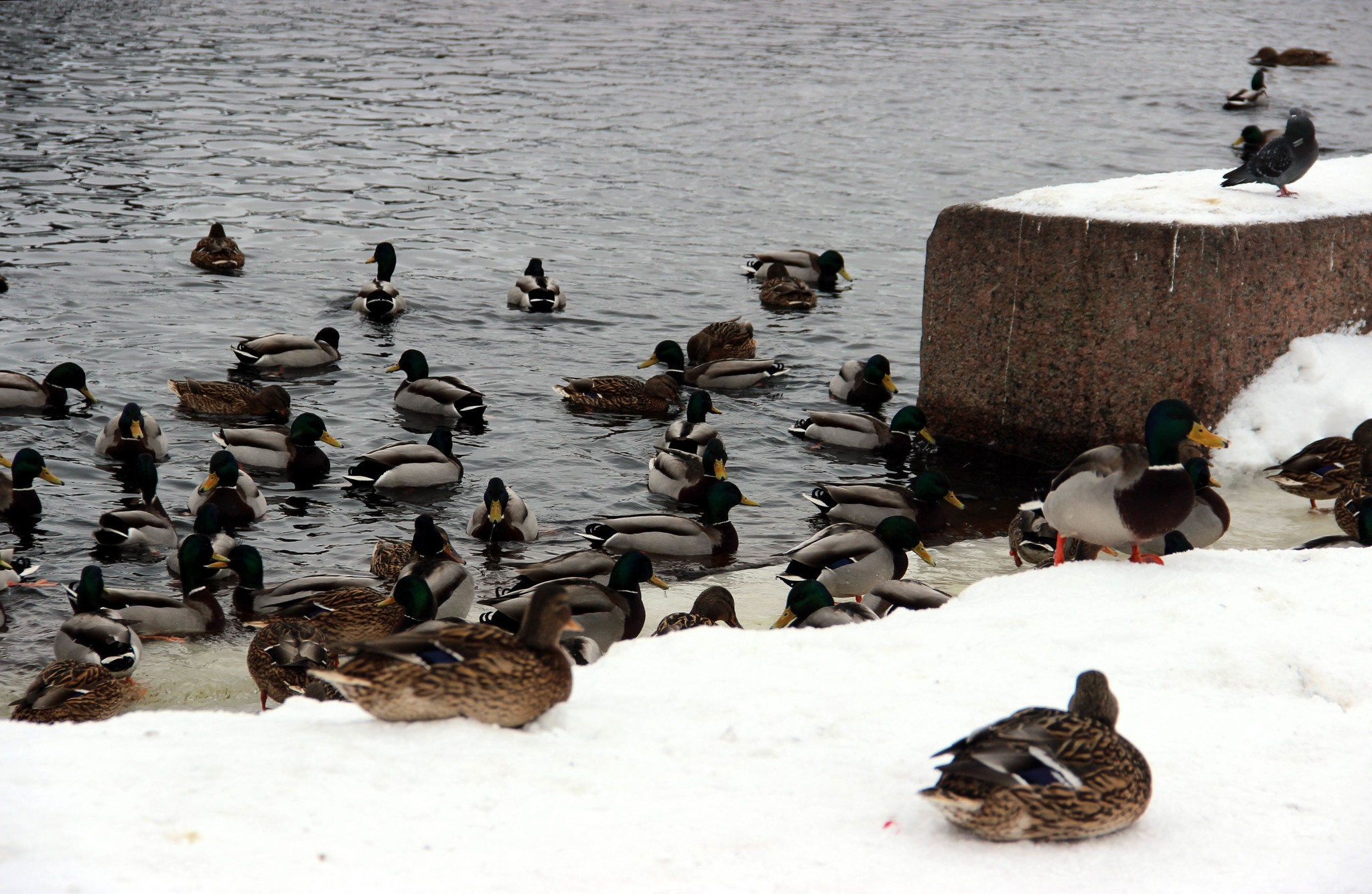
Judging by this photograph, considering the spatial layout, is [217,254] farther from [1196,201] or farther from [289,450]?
[1196,201]

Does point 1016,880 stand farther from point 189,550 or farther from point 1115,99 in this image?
point 1115,99

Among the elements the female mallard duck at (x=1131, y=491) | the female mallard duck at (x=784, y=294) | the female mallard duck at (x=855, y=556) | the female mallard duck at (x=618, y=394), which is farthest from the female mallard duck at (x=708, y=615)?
the female mallard duck at (x=784, y=294)

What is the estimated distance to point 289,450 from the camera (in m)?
10.4

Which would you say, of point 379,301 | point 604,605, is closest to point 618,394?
point 379,301

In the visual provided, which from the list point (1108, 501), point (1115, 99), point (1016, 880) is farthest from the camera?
point (1115, 99)

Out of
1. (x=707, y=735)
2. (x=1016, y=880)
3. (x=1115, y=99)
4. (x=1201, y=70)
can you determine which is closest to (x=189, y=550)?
(x=707, y=735)

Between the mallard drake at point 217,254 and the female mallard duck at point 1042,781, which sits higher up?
the female mallard duck at point 1042,781

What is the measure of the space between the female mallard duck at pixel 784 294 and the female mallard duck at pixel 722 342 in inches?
74.0

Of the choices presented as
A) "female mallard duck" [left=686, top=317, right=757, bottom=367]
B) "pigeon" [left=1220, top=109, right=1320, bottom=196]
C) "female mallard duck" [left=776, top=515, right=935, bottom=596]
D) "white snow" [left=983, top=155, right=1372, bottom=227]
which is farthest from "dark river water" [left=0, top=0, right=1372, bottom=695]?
"pigeon" [left=1220, top=109, right=1320, bottom=196]

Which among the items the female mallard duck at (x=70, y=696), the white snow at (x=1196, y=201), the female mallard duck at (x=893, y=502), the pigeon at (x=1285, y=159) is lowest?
the female mallard duck at (x=893, y=502)

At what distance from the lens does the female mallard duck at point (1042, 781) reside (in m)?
3.57

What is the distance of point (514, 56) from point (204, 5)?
39.8 feet

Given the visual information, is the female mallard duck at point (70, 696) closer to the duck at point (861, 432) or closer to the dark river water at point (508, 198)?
the dark river water at point (508, 198)

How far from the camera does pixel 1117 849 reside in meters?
3.72
